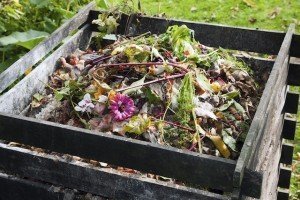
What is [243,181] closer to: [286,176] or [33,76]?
[33,76]

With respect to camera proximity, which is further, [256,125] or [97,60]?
[97,60]

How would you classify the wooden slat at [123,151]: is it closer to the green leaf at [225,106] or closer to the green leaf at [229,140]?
the green leaf at [229,140]

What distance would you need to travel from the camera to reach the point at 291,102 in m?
3.23

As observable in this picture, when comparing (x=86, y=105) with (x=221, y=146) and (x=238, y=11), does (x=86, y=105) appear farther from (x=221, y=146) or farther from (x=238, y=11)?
(x=238, y=11)

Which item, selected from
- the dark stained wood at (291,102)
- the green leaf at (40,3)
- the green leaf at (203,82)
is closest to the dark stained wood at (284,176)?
the dark stained wood at (291,102)

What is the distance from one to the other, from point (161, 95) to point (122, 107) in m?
0.19

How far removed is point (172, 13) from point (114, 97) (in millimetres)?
4456

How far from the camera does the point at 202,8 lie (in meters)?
6.68

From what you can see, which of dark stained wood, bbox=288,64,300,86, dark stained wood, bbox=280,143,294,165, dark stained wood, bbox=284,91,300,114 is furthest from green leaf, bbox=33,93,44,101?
dark stained wood, bbox=280,143,294,165

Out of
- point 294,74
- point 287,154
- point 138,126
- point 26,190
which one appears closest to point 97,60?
point 138,126

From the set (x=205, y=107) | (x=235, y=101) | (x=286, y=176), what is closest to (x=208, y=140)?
(x=205, y=107)

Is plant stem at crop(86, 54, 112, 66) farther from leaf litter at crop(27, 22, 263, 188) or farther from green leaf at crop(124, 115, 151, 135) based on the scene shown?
green leaf at crop(124, 115, 151, 135)

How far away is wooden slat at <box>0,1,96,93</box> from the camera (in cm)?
238

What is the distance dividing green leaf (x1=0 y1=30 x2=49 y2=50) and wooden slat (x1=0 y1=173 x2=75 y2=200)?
131cm
